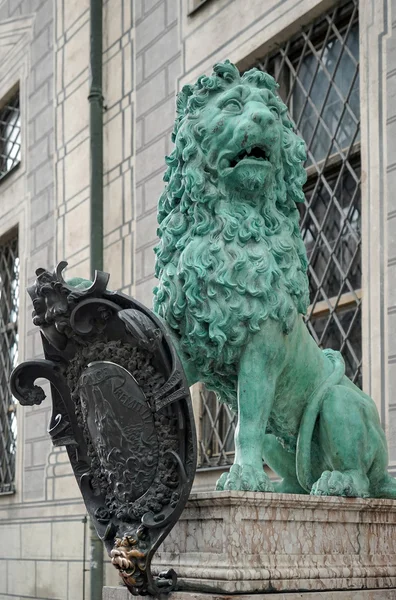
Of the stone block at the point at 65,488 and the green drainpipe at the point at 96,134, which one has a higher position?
the green drainpipe at the point at 96,134

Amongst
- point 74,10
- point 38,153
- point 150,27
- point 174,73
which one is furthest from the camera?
point 38,153

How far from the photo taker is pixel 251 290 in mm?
3754

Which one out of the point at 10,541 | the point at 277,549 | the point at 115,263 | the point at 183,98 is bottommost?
the point at 10,541

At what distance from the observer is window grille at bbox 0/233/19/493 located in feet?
38.6

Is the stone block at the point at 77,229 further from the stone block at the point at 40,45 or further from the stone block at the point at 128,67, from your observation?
the stone block at the point at 40,45

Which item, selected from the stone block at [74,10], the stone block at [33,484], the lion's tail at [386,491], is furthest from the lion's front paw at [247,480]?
the stone block at [74,10]

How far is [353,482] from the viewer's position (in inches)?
156

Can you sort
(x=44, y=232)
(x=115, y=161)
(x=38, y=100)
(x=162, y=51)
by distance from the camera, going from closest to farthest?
(x=162, y=51) < (x=115, y=161) < (x=44, y=232) < (x=38, y=100)

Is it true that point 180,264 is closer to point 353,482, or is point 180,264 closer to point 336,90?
point 353,482

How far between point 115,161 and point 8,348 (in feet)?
11.2

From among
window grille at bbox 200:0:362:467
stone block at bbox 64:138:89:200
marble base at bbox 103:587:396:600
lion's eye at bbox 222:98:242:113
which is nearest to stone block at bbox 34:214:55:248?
stone block at bbox 64:138:89:200

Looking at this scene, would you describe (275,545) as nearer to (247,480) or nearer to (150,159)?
(247,480)

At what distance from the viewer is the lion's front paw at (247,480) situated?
356 centimetres

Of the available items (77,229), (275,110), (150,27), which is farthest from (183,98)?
(77,229)
